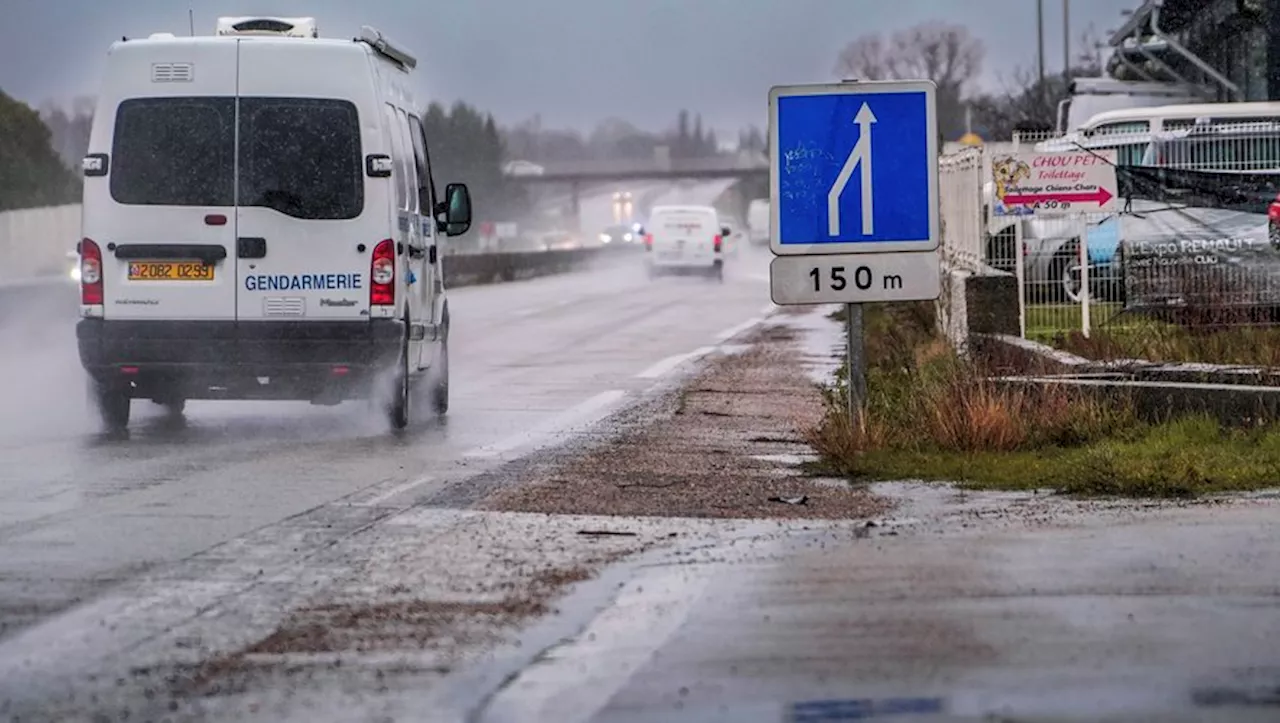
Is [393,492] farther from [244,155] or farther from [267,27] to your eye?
[267,27]

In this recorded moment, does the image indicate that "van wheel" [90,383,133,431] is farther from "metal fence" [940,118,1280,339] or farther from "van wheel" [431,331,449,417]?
"metal fence" [940,118,1280,339]

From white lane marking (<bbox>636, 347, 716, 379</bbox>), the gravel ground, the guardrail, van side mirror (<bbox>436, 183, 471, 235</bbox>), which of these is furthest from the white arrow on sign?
the guardrail

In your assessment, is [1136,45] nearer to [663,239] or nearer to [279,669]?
[663,239]

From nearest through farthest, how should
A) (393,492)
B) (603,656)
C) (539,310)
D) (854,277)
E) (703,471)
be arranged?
(603,656) → (393,492) → (703,471) → (854,277) → (539,310)

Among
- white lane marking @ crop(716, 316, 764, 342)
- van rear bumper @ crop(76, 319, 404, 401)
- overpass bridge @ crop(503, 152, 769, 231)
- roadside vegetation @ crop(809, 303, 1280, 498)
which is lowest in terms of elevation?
roadside vegetation @ crop(809, 303, 1280, 498)

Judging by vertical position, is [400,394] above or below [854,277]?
below

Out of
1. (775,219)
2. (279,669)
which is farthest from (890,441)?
(279,669)

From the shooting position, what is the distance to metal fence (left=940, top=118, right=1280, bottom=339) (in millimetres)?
19281

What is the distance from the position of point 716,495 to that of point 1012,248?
36.4 feet

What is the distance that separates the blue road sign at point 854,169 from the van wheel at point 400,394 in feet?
11.0

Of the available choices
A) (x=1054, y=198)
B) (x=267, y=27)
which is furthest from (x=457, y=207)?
(x=1054, y=198)

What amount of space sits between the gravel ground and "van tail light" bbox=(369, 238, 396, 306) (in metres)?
1.76

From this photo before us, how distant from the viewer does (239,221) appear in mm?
14492

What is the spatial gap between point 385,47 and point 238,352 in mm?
2372
